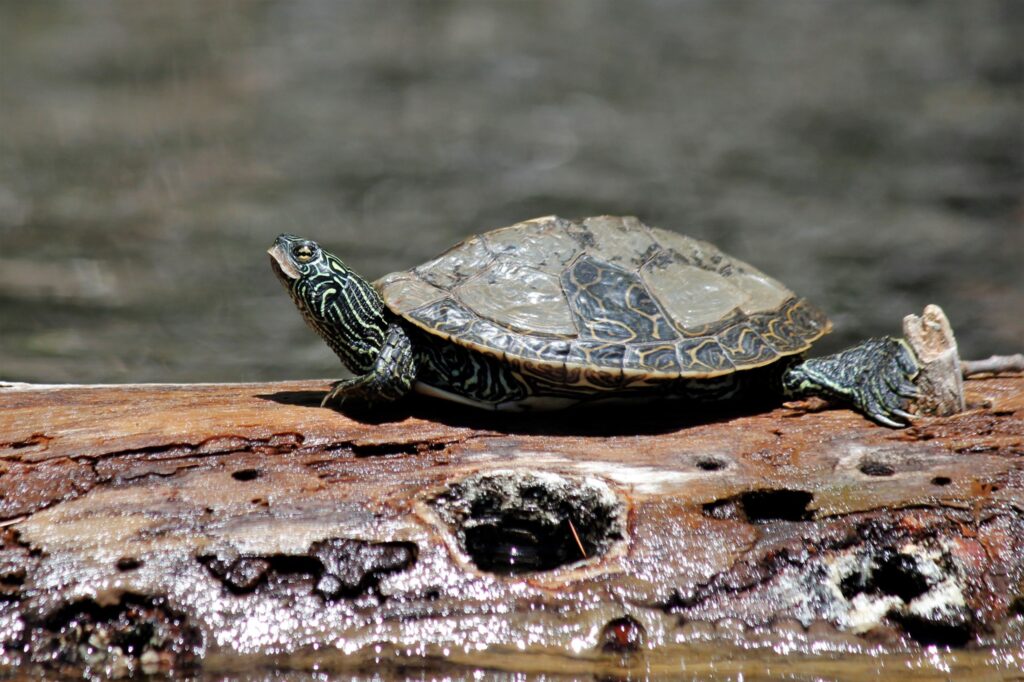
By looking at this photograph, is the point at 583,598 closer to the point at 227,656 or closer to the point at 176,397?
the point at 227,656

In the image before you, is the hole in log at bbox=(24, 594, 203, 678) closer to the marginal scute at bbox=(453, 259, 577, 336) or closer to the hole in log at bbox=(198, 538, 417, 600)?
the hole in log at bbox=(198, 538, 417, 600)

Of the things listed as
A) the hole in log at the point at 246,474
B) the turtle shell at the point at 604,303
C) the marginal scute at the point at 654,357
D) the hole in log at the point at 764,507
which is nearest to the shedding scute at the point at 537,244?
the turtle shell at the point at 604,303

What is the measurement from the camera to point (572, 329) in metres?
4.32

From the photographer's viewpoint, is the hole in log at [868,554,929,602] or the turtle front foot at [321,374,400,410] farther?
the turtle front foot at [321,374,400,410]

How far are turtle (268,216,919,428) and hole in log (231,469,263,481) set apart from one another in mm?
564

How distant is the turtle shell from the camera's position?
4258 millimetres

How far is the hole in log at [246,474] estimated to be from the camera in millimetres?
3975

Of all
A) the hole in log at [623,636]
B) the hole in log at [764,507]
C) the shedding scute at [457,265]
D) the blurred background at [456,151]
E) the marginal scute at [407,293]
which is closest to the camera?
the hole in log at [623,636]

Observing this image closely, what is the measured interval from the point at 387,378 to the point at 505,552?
95cm

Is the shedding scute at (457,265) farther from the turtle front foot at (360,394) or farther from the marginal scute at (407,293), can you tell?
the turtle front foot at (360,394)

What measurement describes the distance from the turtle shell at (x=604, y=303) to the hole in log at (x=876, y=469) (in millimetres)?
Answer: 622

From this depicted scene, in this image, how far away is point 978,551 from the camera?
147 inches

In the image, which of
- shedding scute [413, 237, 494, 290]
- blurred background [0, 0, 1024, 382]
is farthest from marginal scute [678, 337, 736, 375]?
blurred background [0, 0, 1024, 382]

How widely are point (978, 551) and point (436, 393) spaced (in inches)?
89.6
